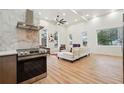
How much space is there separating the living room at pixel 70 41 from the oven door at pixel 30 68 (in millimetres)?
127

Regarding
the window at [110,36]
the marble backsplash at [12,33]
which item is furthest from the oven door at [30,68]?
the window at [110,36]

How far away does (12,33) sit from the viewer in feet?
10.2

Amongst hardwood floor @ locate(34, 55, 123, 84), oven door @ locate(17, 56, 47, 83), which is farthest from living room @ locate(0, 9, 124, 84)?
oven door @ locate(17, 56, 47, 83)

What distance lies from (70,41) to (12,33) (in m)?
9.70

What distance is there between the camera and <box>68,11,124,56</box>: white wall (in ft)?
25.6

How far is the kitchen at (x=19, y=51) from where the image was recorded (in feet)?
7.43

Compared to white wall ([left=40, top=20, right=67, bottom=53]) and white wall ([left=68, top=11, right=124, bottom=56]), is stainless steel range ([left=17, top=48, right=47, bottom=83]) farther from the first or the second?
white wall ([left=40, top=20, right=67, bottom=53])

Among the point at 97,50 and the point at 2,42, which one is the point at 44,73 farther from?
the point at 97,50

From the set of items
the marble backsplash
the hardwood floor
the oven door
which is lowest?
the hardwood floor

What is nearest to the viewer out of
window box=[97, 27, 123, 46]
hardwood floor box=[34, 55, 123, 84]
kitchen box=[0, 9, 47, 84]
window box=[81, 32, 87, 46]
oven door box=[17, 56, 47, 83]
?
kitchen box=[0, 9, 47, 84]

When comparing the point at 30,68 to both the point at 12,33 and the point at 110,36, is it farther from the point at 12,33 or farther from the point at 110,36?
the point at 110,36

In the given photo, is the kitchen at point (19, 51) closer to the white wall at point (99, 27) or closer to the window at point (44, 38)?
the window at point (44, 38)
